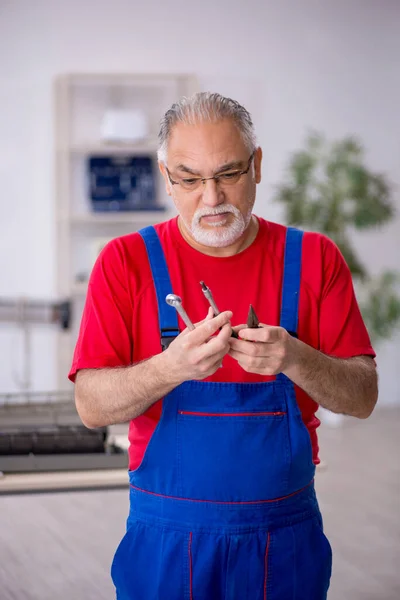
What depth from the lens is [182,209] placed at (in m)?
1.76

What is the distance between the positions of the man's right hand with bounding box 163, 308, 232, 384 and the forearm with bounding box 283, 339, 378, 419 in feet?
0.48

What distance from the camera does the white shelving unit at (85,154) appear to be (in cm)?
644

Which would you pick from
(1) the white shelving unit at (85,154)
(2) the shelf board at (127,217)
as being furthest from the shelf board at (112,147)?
(2) the shelf board at (127,217)

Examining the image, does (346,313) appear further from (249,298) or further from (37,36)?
(37,36)

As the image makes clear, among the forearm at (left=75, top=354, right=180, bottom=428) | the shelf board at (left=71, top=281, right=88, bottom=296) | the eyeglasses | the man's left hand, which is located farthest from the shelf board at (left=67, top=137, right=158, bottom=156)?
the man's left hand

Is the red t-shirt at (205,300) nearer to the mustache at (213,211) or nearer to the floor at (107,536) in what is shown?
the mustache at (213,211)

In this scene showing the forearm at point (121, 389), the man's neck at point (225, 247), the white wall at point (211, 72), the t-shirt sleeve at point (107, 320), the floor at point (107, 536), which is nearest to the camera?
the forearm at point (121, 389)

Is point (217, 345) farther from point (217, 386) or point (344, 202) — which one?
point (344, 202)

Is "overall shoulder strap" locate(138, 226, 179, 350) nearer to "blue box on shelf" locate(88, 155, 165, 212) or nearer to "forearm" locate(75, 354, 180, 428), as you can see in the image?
"forearm" locate(75, 354, 180, 428)

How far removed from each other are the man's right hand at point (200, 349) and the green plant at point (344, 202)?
494 centimetres

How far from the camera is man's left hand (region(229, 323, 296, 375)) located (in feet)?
4.82

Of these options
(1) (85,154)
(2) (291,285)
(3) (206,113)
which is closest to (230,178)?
(3) (206,113)

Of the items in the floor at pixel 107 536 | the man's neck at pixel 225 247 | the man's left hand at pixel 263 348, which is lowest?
the floor at pixel 107 536

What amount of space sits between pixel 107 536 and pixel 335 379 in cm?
271
